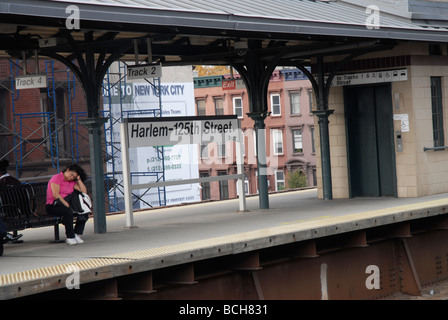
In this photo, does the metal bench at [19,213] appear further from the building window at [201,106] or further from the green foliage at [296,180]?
the building window at [201,106]

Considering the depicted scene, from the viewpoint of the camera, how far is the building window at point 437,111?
62.4 feet

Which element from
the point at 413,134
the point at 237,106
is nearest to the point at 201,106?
the point at 237,106

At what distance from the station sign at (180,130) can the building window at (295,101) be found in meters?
45.7

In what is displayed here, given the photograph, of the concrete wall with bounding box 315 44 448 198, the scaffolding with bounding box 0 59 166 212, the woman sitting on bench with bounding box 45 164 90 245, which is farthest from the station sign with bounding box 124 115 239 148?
the scaffolding with bounding box 0 59 166 212

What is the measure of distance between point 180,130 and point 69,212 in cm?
360

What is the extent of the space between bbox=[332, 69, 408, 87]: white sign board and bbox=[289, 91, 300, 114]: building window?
42.9 metres

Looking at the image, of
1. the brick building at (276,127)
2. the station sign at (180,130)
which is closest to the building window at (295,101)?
the brick building at (276,127)

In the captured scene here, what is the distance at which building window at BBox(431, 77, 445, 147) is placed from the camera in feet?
62.4

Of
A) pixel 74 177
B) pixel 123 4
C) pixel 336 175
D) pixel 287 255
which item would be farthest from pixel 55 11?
pixel 336 175

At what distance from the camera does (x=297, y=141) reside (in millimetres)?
62469

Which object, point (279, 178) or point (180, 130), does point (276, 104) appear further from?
point (180, 130)

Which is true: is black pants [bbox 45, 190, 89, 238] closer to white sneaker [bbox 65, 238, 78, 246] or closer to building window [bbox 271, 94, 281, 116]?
white sneaker [bbox 65, 238, 78, 246]

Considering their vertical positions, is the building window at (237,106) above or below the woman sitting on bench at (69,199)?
above

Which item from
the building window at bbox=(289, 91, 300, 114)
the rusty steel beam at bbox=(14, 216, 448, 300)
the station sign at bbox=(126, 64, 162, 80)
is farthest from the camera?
the building window at bbox=(289, 91, 300, 114)
